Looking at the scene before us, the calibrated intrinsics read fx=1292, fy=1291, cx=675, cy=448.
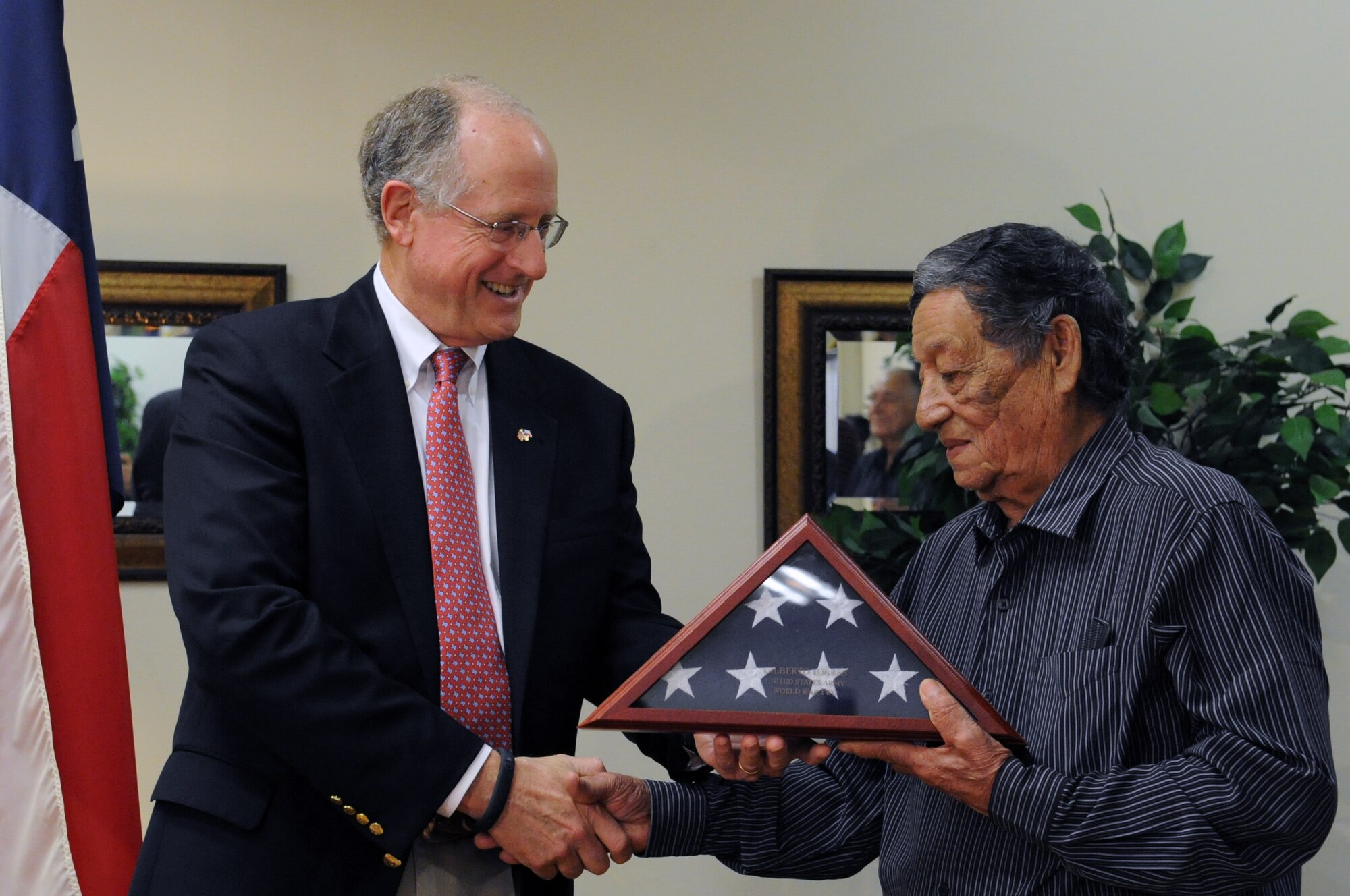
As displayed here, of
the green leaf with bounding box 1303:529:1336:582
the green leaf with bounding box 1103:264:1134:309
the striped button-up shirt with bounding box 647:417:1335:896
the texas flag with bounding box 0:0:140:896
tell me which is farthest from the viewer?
the green leaf with bounding box 1103:264:1134:309

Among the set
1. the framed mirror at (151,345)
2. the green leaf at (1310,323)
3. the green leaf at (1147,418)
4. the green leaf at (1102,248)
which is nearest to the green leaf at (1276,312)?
the green leaf at (1310,323)

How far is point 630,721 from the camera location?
1599 millimetres

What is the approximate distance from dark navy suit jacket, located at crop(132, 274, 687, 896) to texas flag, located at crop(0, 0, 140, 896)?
1.80ft

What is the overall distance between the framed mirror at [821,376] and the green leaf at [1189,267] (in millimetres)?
725

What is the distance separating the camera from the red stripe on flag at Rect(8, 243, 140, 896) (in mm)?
2264

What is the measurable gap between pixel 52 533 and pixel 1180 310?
2.67 meters

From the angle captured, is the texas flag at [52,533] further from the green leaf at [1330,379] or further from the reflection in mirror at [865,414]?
the green leaf at [1330,379]

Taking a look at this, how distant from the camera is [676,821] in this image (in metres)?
1.96

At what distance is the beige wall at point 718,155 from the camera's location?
10.9ft

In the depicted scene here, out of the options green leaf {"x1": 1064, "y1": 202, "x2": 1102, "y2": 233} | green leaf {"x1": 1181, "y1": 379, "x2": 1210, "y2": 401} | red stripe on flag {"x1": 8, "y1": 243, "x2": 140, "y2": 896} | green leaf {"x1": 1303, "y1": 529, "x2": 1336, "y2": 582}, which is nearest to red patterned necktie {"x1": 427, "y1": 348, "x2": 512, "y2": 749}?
red stripe on flag {"x1": 8, "y1": 243, "x2": 140, "y2": 896}

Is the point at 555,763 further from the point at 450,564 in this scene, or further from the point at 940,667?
the point at 940,667

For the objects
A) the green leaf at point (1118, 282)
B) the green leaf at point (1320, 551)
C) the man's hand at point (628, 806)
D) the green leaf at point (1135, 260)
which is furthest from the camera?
the green leaf at point (1135, 260)

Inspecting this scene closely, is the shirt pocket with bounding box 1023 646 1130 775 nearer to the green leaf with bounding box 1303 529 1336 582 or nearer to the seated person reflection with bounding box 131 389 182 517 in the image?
the green leaf with bounding box 1303 529 1336 582

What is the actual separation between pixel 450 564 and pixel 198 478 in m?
0.37
